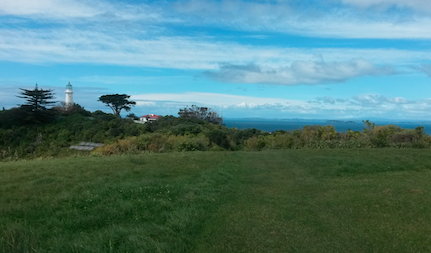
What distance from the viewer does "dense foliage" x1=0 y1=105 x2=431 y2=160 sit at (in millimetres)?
24547

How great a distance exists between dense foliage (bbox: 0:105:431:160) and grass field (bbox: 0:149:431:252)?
14.1 m

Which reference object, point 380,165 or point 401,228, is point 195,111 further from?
point 401,228

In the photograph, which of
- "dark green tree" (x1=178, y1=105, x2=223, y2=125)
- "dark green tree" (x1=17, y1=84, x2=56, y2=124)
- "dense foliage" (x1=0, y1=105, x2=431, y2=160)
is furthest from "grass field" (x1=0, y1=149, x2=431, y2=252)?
"dark green tree" (x1=178, y1=105, x2=223, y2=125)

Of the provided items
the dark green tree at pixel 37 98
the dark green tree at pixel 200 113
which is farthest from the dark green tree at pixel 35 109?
the dark green tree at pixel 200 113

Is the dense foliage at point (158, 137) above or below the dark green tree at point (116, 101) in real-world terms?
below

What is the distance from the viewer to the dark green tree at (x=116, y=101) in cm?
6084

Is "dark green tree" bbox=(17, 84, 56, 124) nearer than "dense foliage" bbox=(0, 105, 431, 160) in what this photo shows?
No

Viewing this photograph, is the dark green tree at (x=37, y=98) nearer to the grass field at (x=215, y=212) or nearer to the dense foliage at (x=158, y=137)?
the dense foliage at (x=158, y=137)

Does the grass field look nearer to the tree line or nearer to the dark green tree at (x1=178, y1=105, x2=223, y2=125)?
the tree line

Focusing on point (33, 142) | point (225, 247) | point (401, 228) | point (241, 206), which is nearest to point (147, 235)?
point (225, 247)

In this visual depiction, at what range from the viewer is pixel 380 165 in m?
12.6

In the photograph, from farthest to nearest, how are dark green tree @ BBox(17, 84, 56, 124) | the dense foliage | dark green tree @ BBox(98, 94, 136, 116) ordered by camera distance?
dark green tree @ BBox(98, 94, 136, 116), dark green tree @ BBox(17, 84, 56, 124), the dense foliage

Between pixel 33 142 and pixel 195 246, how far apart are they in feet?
142

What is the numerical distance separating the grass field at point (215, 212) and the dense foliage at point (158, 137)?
14.1 m
